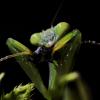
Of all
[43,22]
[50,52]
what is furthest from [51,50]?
[43,22]

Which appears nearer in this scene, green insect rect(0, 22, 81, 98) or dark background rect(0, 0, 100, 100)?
green insect rect(0, 22, 81, 98)

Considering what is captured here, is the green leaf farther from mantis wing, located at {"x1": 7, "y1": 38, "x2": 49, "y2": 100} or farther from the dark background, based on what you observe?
the dark background

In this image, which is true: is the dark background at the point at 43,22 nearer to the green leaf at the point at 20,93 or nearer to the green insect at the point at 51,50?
the green insect at the point at 51,50

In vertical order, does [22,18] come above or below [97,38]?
above

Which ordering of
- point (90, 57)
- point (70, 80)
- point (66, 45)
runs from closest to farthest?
point (70, 80)
point (66, 45)
point (90, 57)

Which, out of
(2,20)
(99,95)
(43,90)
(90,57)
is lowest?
(99,95)

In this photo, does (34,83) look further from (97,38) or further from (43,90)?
(97,38)

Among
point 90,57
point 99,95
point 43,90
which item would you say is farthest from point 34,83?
point 90,57

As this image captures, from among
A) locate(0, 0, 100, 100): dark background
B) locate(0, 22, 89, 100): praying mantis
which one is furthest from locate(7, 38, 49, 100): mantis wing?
locate(0, 0, 100, 100): dark background
